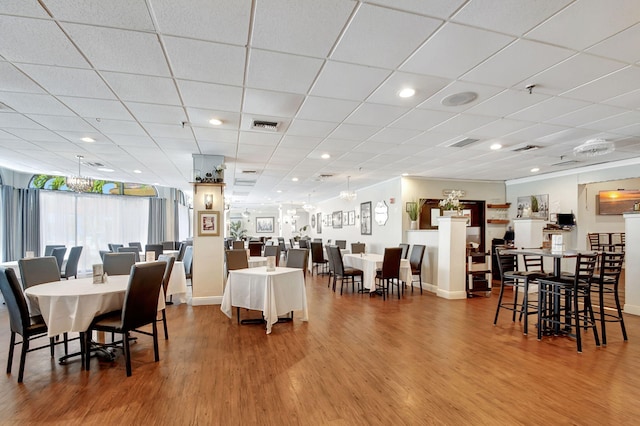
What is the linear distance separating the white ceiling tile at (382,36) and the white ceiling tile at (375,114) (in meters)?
0.88

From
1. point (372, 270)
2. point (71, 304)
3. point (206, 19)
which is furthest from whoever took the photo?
point (372, 270)

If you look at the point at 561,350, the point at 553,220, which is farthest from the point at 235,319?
the point at 553,220

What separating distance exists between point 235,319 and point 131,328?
1.87m

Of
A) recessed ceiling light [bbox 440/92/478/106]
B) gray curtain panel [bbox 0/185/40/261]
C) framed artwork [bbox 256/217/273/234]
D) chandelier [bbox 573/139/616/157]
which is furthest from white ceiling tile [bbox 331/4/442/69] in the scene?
framed artwork [bbox 256/217/273/234]

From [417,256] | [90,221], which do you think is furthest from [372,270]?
[90,221]

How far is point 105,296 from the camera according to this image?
3035 millimetres

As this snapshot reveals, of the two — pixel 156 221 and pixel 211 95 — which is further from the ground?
pixel 211 95

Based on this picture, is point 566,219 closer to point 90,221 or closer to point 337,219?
point 337,219

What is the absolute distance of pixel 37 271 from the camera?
379 cm

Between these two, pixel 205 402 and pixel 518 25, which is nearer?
pixel 518 25

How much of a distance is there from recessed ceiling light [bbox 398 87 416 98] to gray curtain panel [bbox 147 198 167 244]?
9366 mm

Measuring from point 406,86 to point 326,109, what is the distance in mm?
928

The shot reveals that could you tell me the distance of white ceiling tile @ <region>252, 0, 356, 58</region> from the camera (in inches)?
74.8

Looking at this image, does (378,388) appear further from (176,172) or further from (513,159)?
(176,172)
